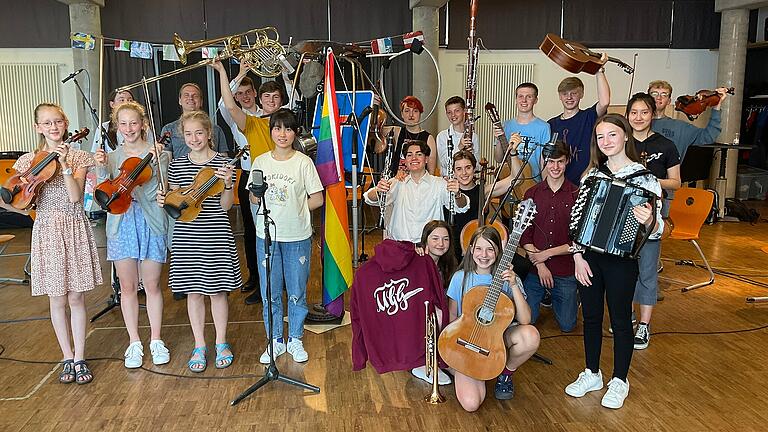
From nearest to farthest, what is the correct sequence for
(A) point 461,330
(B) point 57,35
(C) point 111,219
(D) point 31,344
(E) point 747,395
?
(A) point 461,330, (E) point 747,395, (C) point 111,219, (D) point 31,344, (B) point 57,35

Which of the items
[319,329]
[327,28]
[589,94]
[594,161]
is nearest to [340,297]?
[319,329]

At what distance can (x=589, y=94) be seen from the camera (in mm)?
9281

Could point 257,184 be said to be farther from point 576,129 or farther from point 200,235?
point 576,129

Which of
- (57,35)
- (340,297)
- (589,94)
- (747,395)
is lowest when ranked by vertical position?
(747,395)

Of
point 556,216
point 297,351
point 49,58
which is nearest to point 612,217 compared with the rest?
point 556,216

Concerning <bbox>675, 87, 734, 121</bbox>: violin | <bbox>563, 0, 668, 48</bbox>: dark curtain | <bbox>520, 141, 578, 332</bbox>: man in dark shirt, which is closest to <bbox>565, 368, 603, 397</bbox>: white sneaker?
<bbox>520, 141, 578, 332</bbox>: man in dark shirt

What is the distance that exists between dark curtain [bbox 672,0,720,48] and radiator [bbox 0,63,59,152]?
852 centimetres

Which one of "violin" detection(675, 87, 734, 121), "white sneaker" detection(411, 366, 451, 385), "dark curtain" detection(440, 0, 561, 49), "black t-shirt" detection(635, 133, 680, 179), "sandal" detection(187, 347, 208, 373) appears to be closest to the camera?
"white sneaker" detection(411, 366, 451, 385)

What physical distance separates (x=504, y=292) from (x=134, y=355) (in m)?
2.04

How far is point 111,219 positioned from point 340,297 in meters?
1.43

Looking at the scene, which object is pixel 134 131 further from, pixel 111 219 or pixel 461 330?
pixel 461 330

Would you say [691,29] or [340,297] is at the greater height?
[691,29]

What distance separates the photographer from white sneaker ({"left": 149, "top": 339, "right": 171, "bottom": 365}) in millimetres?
3609

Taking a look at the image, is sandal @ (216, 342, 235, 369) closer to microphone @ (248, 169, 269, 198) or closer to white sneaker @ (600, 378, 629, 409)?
microphone @ (248, 169, 269, 198)
